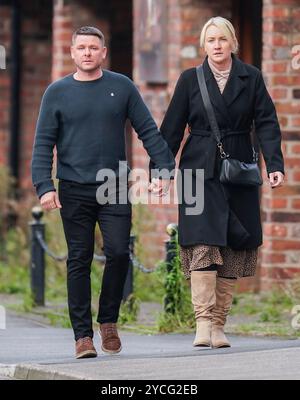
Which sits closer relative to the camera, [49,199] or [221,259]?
[49,199]

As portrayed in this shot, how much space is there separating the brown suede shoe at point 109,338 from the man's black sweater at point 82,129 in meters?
0.93

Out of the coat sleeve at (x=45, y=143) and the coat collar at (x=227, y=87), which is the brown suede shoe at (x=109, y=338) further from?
the coat collar at (x=227, y=87)

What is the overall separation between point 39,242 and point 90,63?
4.87 meters

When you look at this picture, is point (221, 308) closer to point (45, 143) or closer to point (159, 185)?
point (159, 185)

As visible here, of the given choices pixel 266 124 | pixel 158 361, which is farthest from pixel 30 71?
pixel 158 361

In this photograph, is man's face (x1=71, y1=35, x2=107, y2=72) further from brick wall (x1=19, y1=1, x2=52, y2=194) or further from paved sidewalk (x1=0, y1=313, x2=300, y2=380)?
brick wall (x1=19, y1=1, x2=52, y2=194)

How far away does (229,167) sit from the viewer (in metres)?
10.2

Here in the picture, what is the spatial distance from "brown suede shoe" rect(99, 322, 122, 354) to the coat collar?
146cm

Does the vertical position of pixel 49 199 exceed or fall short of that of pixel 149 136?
it falls short

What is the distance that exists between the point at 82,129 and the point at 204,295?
4.18 feet

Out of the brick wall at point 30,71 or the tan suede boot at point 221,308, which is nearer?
the tan suede boot at point 221,308

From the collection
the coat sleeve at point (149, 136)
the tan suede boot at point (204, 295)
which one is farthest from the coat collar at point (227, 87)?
the tan suede boot at point (204, 295)

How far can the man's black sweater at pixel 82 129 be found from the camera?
10.0m

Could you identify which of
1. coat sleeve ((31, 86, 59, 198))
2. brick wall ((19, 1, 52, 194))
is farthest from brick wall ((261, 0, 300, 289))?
brick wall ((19, 1, 52, 194))
